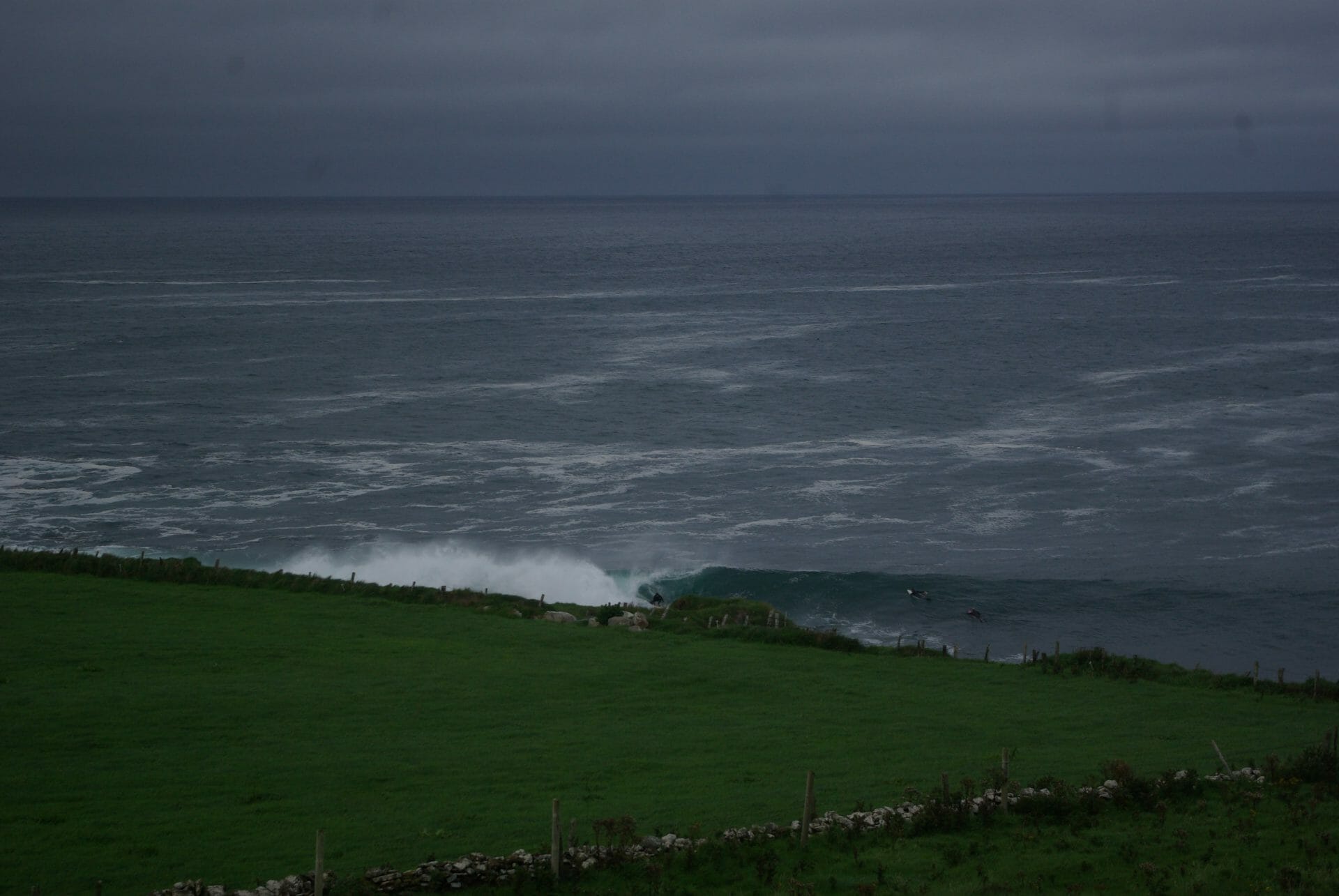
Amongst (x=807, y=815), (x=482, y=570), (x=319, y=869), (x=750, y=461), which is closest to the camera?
(x=319, y=869)

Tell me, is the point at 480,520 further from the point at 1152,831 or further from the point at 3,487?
the point at 1152,831

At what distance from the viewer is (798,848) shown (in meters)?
24.5

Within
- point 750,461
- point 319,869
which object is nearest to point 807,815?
point 319,869

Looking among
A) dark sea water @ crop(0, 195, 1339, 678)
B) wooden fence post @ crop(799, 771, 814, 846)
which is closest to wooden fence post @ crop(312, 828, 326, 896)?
wooden fence post @ crop(799, 771, 814, 846)

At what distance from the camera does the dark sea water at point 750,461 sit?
5859 centimetres

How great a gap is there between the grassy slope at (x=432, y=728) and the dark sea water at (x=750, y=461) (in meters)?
15.2

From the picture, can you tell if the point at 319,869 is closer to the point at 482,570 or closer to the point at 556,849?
the point at 556,849

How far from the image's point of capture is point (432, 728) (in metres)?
31.6

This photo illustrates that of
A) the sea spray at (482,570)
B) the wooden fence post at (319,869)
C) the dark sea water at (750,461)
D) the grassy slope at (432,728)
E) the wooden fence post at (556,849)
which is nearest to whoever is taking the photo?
the wooden fence post at (319,869)

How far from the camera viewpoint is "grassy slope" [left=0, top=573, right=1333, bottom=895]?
81.3 ft

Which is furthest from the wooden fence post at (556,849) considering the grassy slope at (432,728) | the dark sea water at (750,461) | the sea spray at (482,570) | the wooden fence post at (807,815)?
the sea spray at (482,570)

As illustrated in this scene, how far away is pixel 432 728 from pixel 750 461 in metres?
51.3

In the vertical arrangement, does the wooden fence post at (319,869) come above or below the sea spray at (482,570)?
below

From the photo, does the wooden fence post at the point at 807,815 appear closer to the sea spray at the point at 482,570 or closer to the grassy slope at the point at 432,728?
the grassy slope at the point at 432,728
